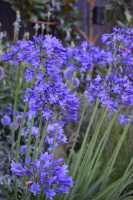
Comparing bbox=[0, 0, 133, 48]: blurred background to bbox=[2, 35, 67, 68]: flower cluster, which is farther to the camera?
bbox=[0, 0, 133, 48]: blurred background

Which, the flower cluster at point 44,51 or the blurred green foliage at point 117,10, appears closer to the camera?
the flower cluster at point 44,51

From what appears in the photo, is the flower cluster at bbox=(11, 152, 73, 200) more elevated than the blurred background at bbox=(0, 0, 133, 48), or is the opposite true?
the blurred background at bbox=(0, 0, 133, 48)

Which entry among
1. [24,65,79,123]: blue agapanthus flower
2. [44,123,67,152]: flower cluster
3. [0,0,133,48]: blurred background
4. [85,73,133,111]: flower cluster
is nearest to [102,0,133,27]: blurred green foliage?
[0,0,133,48]: blurred background

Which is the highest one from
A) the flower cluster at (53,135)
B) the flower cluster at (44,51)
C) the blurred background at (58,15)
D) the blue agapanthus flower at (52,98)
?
the blurred background at (58,15)

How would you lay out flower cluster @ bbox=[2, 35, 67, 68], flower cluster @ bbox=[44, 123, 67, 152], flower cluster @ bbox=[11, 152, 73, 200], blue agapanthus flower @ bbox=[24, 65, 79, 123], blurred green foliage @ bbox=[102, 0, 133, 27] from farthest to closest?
blurred green foliage @ bbox=[102, 0, 133, 27], flower cluster @ bbox=[44, 123, 67, 152], flower cluster @ bbox=[2, 35, 67, 68], blue agapanthus flower @ bbox=[24, 65, 79, 123], flower cluster @ bbox=[11, 152, 73, 200]

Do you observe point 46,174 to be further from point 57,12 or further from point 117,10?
point 117,10

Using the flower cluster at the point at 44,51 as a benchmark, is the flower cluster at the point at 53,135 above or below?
below

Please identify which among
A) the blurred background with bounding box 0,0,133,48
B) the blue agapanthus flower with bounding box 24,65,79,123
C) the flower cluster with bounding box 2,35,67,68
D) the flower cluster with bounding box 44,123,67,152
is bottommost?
the flower cluster with bounding box 44,123,67,152

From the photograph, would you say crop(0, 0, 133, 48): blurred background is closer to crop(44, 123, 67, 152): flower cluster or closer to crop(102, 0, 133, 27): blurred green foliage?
crop(102, 0, 133, 27): blurred green foliage

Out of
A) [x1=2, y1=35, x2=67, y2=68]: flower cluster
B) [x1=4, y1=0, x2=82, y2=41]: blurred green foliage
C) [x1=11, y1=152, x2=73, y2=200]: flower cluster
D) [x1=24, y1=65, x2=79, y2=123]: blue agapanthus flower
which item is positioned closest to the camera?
[x1=11, y1=152, x2=73, y2=200]: flower cluster

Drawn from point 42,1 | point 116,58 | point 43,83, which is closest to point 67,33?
point 42,1

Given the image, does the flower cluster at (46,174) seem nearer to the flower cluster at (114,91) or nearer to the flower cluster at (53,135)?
the flower cluster at (114,91)

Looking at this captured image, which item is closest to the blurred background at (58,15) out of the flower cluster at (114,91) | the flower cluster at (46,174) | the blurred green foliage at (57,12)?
the blurred green foliage at (57,12)

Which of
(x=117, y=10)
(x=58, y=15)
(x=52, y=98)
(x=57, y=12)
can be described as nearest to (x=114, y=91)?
(x=52, y=98)
